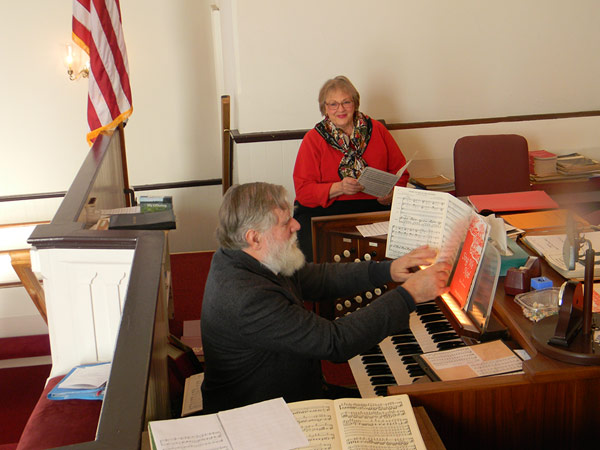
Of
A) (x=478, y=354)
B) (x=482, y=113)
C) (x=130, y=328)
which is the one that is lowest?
(x=478, y=354)

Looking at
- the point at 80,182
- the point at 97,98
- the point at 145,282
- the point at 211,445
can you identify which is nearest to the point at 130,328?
the point at 145,282

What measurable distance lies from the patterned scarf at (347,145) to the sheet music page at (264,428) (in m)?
2.77

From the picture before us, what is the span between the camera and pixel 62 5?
6.09m

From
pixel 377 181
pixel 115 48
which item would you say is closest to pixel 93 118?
pixel 115 48

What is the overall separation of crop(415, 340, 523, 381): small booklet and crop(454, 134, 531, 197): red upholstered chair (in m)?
2.49

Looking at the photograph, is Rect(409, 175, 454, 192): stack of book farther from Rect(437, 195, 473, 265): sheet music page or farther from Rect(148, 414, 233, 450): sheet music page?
Rect(148, 414, 233, 450): sheet music page

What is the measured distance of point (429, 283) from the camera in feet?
7.47

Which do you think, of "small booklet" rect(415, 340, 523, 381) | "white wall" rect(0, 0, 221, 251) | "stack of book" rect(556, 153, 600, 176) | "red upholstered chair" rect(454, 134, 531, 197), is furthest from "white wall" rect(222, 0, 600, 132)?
"small booklet" rect(415, 340, 523, 381)

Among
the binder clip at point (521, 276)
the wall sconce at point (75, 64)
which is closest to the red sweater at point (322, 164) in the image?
the binder clip at point (521, 276)

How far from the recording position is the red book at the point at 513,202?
3.28 meters

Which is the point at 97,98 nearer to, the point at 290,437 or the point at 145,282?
the point at 145,282

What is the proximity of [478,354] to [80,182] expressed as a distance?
2317 mm

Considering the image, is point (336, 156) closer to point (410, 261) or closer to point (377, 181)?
point (377, 181)

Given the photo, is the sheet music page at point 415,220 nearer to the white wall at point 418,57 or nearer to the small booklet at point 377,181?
the small booklet at point 377,181
